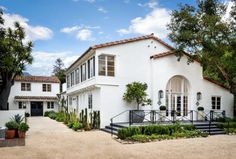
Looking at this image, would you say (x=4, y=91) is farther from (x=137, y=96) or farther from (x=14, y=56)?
(x=137, y=96)

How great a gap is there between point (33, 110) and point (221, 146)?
3196cm

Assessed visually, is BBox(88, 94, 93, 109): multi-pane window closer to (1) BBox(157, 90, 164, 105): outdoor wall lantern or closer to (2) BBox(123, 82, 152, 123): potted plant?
(2) BBox(123, 82, 152, 123): potted plant

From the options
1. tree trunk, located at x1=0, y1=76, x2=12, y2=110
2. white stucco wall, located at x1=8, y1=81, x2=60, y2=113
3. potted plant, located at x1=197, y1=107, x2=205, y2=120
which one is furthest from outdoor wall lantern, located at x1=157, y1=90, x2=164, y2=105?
white stucco wall, located at x1=8, y1=81, x2=60, y2=113

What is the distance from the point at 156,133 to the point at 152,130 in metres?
0.31

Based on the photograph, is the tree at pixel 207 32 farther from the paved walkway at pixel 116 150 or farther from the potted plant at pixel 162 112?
the paved walkway at pixel 116 150

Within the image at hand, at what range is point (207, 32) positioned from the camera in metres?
18.2

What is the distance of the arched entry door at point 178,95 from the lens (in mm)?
20359

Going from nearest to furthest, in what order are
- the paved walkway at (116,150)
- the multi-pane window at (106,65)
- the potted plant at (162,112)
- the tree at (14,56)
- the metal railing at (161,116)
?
1. the paved walkway at (116,150)
2. the metal railing at (161,116)
3. the multi-pane window at (106,65)
4. the potted plant at (162,112)
5. the tree at (14,56)

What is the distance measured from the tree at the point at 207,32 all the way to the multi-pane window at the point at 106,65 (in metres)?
5.04

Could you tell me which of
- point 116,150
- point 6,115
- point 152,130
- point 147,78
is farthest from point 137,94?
point 6,115

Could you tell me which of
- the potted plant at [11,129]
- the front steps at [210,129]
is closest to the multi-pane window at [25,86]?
the potted plant at [11,129]

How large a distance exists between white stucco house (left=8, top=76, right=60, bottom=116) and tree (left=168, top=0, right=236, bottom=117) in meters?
25.9

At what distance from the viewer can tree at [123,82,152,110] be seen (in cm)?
1813

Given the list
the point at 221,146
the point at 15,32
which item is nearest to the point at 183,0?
the point at 221,146
